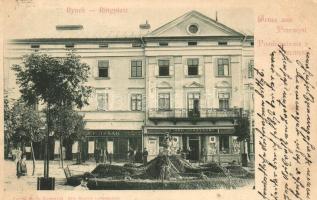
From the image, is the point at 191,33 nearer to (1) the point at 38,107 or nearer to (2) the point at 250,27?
(2) the point at 250,27

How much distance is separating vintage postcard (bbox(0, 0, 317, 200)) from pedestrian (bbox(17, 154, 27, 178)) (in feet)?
0.09

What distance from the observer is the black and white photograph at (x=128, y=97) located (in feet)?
22.6

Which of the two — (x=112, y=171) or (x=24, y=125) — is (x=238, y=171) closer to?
(x=112, y=171)

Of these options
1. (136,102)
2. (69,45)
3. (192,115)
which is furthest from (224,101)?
(69,45)

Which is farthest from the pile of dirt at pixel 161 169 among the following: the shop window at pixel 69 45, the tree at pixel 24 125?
the shop window at pixel 69 45

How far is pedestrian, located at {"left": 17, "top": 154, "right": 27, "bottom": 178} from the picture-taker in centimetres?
679

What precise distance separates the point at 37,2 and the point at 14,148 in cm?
168

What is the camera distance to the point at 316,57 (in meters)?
6.76

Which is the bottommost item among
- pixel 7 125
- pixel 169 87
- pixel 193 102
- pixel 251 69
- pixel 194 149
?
pixel 194 149

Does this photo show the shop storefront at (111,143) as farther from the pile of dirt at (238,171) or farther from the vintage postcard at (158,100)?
the pile of dirt at (238,171)

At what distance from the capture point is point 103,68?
7.52 m

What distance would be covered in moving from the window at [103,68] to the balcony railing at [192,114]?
71 cm

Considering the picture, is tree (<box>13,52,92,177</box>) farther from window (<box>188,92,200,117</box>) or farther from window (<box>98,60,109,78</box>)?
window (<box>188,92,200,117</box>)

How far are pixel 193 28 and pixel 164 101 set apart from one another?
0.95 metres
